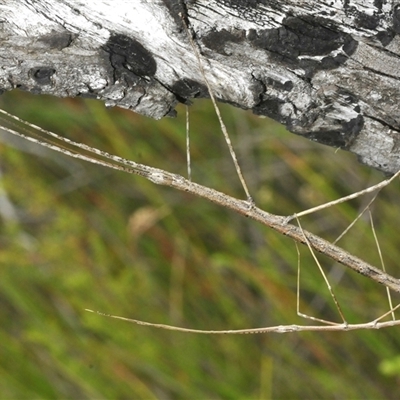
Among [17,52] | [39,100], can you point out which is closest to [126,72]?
[17,52]

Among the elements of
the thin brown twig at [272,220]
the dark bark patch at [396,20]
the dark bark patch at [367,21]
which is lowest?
the thin brown twig at [272,220]

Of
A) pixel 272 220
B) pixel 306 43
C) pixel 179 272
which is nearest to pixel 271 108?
pixel 306 43

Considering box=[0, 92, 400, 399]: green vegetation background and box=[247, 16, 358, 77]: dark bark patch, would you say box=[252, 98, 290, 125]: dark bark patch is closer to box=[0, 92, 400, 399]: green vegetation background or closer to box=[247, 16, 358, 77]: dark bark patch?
box=[247, 16, 358, 77]: dark bark patch

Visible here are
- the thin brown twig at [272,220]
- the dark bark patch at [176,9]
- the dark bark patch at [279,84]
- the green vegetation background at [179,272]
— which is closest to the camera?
the dark bark patch at [176,9]

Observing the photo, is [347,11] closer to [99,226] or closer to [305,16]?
[305,16]

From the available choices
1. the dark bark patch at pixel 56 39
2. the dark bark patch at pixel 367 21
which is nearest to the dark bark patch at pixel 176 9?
the dark bark patch at pixel 56 39

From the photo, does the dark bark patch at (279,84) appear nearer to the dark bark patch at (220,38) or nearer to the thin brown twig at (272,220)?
the dark bark patch at (220,38)

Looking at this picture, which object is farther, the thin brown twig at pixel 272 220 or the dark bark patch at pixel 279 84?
the thin brown twig at pixel 272 220
